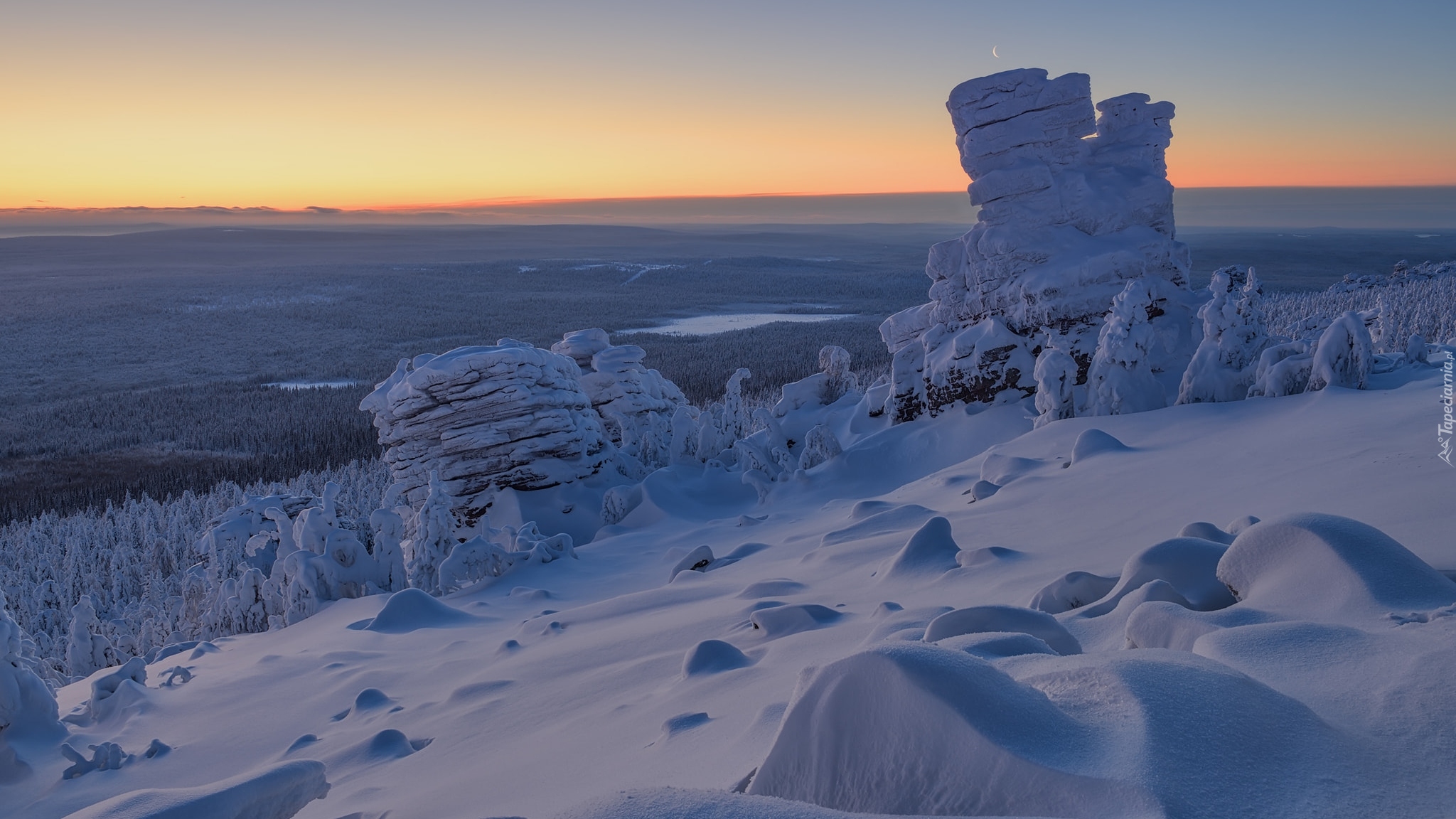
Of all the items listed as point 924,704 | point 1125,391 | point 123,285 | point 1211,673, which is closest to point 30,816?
point 924,704

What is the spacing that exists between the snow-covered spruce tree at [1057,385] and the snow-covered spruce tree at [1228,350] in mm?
2150

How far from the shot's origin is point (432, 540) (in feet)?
51.1

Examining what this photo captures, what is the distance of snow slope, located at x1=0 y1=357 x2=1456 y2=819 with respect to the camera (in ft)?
8.91

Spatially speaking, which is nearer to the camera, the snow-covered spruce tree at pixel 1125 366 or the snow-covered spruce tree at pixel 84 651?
the snow-covered spruce tree at pixel 1125 366

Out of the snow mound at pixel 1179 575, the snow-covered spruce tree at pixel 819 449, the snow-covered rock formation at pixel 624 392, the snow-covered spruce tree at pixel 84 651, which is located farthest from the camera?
the snow-covered rock formation at pixel 624 392

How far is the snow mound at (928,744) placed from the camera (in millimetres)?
2598

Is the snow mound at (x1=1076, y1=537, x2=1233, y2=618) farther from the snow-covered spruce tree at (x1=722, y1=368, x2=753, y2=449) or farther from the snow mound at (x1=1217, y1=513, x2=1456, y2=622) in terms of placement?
the snow-covered spruce tree at (x1=722, y1=368, x2=753, y2=449)

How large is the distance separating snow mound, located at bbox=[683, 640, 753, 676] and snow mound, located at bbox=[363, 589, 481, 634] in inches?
208

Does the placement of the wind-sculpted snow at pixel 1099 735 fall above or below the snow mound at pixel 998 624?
above

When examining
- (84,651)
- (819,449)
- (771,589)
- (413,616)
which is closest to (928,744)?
(771,589)

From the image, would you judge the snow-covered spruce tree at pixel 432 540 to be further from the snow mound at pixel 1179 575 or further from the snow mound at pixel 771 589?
the snow mound at pixel 1179 575

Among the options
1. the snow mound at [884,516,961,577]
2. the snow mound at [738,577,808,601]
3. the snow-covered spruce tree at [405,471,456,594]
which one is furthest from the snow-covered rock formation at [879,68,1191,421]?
the snow mound at [738,577,808,601]

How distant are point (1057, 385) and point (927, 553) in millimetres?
10541

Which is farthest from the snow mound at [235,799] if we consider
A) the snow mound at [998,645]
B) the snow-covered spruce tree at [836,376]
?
the snow-covered spruce tree at [836,376]
